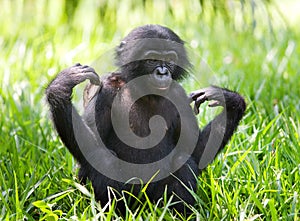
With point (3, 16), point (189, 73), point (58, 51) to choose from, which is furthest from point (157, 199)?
point (3, 16)

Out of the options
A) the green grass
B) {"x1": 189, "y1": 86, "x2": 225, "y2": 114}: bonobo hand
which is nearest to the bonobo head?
{"x1": 189, "y1": 86, "x2": 225, "y2": 114}: bonobo hand

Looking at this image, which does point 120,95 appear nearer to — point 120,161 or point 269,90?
point 120,161

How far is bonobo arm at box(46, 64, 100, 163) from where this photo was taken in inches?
151

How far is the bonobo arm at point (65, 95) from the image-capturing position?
3826mm

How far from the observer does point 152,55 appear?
415cm

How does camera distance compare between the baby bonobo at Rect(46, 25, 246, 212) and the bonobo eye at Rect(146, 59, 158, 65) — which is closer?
the baby bonobo at Rect(46, 25, 246, 212)

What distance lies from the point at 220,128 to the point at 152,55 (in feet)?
2.44

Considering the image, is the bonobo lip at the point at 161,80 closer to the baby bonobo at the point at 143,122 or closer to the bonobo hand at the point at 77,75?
the baby bonobo at the point at 143,122

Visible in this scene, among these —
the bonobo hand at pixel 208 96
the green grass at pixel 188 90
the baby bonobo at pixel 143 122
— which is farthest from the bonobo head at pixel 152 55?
the green grass at pixel 188 90

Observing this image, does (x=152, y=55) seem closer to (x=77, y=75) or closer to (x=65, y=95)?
(x=77, y=75)

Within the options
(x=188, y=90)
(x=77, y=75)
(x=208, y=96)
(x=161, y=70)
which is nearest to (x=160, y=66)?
(x=161, y=70)

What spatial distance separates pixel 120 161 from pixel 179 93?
2.24 feet

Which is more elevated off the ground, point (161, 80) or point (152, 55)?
point (152, 55)

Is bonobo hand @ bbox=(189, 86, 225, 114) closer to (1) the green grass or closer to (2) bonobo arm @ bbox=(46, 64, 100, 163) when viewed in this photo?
(1) the green grass
